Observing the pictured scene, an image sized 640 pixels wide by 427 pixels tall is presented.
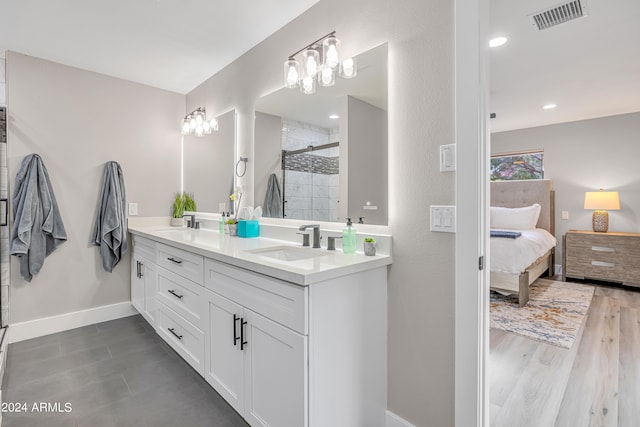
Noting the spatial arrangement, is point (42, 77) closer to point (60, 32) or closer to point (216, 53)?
point (60, 32)

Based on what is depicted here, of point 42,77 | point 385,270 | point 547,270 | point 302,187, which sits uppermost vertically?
point 42,77

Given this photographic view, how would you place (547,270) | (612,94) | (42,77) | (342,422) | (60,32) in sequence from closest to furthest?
(342,422)
(60,32)
(42,77)
(612,94)
(547,270)

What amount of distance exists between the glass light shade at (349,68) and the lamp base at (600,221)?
4611mm

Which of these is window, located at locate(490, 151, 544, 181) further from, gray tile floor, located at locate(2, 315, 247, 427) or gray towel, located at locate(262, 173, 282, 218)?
gray tile floor, located at locate(2, 315, 247, 427)

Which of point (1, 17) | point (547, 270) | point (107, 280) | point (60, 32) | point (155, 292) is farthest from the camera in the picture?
point (547, 270)

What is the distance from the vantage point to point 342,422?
1.29 meters

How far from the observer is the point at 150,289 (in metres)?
2.52

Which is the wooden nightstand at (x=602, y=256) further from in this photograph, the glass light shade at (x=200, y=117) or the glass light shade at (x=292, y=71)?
the glass light shade at (x=200, y=117)

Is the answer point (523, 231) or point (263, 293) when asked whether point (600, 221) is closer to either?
point (523, 231)

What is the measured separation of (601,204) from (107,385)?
578 centimetres

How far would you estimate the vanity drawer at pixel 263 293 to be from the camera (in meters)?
1.16

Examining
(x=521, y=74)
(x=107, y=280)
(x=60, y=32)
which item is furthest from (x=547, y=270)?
(x=60, y=32)

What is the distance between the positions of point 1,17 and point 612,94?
563 cm

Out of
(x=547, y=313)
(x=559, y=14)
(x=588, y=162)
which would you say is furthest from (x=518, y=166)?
(x=559, y=14)
